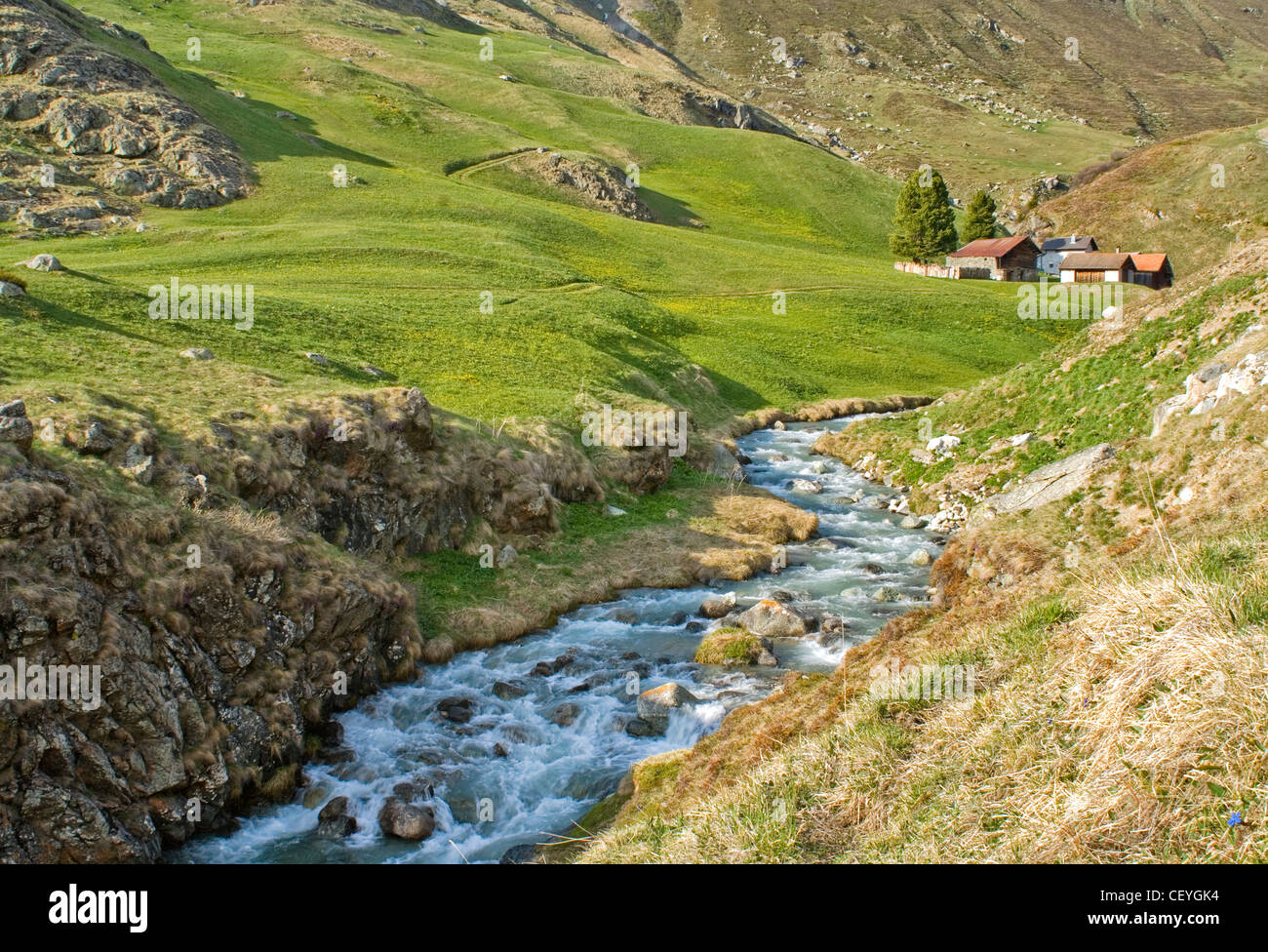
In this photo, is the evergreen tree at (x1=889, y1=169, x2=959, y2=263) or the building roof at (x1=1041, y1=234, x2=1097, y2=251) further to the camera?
the building roof at (x1=1041, y1=234, x2=1097, y2=251)

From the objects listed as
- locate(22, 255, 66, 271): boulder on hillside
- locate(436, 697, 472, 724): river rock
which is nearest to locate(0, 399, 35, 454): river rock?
locate(436, 697, 472, 724): river rock

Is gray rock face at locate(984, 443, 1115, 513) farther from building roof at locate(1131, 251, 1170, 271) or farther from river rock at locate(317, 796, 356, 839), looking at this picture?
building roof at locate(1131, 251, 1170, 271)

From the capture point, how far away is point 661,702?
22094 mm

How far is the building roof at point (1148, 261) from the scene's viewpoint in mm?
104812
